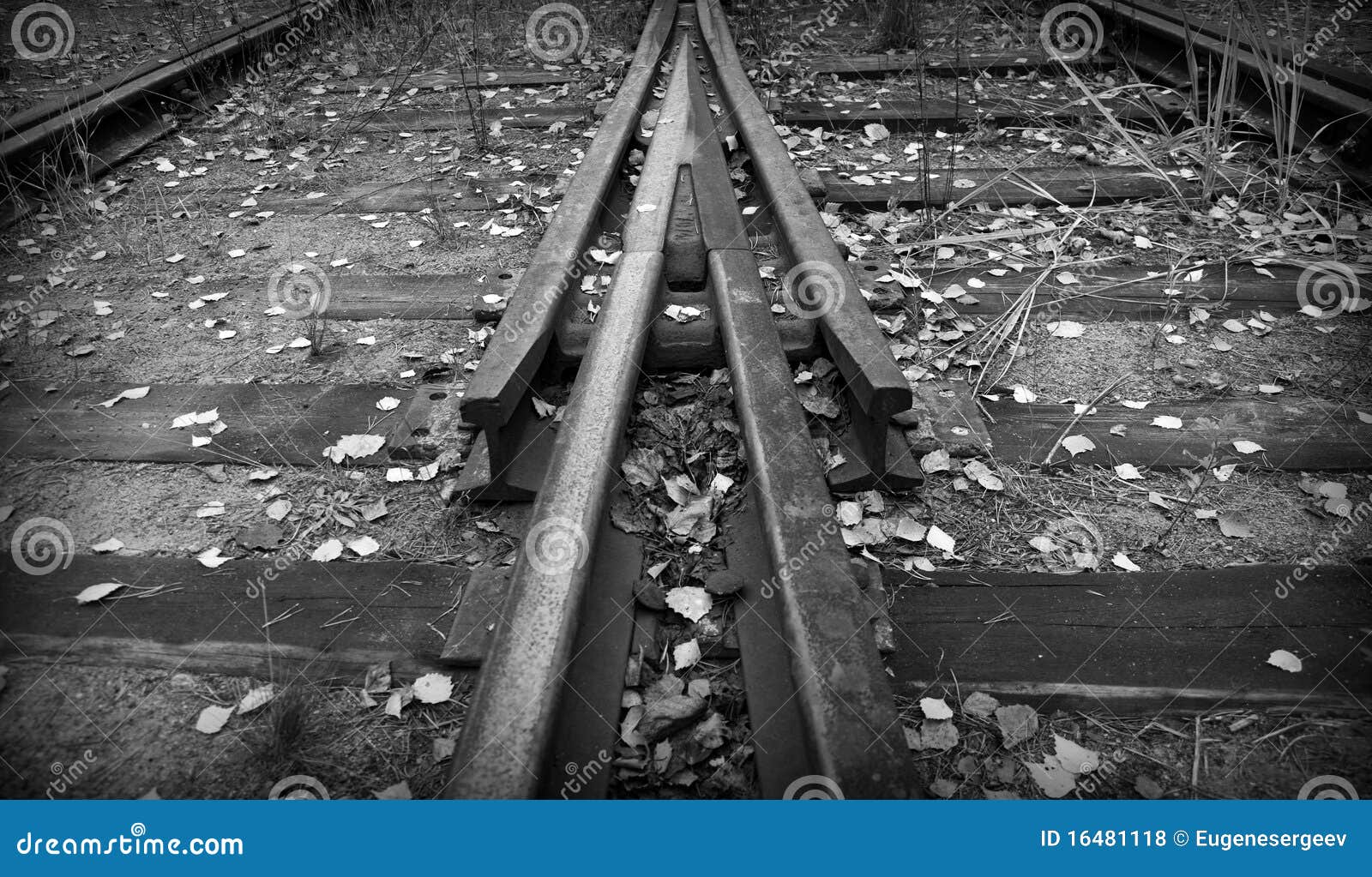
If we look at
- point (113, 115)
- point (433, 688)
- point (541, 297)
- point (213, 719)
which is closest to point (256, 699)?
point (213, 719)

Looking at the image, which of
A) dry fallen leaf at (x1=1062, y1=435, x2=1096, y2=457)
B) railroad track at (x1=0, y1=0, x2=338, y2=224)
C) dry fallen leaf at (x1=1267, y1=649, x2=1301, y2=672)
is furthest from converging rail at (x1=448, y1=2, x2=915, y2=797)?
railroad track at (x1=0, y1=0, x2=338, y2=224)

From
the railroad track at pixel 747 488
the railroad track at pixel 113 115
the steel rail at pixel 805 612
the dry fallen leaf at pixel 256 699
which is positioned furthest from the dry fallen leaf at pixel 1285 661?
the railroad track at pixel 113 115

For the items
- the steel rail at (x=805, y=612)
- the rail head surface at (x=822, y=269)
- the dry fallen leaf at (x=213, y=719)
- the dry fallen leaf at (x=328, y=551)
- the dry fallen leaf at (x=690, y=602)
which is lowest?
the dry fallen leaf at (x=213, y=719)

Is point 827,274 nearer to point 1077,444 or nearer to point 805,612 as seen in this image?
point 1077,444

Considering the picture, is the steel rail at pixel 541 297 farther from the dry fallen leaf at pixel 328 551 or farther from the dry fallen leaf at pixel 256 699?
the dry fallen leaf at pixel 256 699

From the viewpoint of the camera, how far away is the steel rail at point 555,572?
128cm

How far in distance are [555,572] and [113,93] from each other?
5127mm

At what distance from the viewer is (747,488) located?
6.68 feet

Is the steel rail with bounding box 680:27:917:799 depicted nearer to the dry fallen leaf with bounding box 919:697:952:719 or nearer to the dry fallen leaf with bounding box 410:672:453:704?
the dry fallen leaf with bounding box 919:697:952:719

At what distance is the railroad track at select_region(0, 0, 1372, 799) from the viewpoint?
150 centimetres

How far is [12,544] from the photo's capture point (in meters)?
2.11

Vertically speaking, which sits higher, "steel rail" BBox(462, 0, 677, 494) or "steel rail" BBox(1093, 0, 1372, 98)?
"steel rail" BBox(1093, 0, 1372, 98)

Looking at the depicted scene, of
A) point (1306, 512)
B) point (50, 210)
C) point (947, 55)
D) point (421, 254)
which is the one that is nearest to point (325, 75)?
point (50, 210)

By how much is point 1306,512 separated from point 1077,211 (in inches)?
78.6
